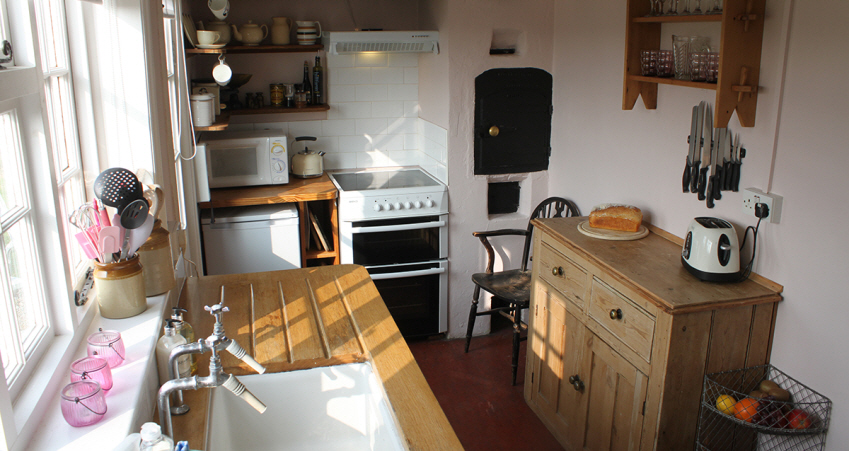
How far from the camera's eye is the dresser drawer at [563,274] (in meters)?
2.77

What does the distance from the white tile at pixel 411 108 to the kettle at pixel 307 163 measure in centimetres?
70

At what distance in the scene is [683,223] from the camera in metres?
2.81

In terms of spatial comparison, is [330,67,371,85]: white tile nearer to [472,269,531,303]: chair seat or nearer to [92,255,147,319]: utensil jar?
[472,269,531,303]: chair seat

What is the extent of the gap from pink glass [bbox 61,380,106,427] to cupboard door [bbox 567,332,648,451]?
1.77 m

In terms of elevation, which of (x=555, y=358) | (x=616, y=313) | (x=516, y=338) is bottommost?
(x=516, y=338)

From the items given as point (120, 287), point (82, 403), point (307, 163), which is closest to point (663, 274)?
point (120, 287)

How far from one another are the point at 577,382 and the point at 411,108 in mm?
2415

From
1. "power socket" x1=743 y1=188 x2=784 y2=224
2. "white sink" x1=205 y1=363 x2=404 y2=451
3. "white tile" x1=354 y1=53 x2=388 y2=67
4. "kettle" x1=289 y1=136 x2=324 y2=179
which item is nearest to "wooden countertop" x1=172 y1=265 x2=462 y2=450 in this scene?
"white sink" x1=205 y1=363 x2=404 y2=451

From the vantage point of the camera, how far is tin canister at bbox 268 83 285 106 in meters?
4.25

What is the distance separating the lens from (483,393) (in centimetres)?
356

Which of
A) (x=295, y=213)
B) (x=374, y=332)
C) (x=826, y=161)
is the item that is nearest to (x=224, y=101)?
(x=295, y=213)

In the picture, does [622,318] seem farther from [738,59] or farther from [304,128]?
[304,128]

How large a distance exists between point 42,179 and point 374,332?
3.39ft

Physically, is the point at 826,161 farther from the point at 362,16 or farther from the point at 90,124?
the point at 362,16
